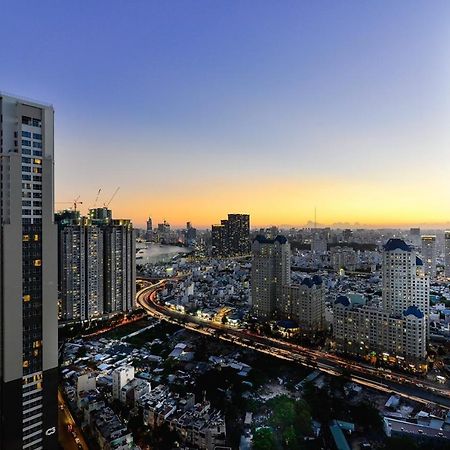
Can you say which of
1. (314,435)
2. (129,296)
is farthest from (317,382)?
(129,296)

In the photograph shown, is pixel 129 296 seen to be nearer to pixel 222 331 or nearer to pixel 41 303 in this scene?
pixel 222 331

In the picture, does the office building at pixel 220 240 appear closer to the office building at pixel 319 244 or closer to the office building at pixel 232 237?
the office building at pixel 232 237

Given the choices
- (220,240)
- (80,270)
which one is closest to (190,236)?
(220,240)

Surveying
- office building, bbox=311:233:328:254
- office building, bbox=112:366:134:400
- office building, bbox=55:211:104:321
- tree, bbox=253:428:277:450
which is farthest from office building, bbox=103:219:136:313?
office building, bbox=311:233:328:254

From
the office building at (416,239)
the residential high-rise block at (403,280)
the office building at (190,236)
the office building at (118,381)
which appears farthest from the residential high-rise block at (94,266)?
the office building at (190,236)

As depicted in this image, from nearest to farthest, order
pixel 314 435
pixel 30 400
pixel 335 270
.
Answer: pixel 30 400 → pixel 314 435 → pixel 335 270

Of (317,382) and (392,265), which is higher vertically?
(392,265)

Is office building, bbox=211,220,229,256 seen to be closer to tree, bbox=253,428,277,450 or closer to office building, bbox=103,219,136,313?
office building, bbox=103,219,136,313
